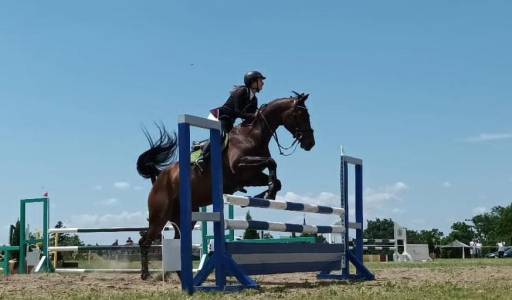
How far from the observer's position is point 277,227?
22.6ft

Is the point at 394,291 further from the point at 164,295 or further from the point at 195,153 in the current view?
the point at 195,153

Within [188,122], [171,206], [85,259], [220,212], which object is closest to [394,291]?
[220,212]

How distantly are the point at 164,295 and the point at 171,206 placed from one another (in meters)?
3.37

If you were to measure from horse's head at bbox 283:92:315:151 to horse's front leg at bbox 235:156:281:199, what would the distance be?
0.54 m

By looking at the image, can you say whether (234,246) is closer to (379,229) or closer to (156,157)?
(156,157)

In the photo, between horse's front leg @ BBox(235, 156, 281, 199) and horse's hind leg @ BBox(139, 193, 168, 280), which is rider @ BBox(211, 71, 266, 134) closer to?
horse's front leg @ BBox(235, 156, 281, 199)

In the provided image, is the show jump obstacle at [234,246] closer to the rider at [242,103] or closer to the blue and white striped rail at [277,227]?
the blue and white striped rail at [277,227]

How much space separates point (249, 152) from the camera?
743cm

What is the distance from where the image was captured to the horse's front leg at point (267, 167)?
7.16m

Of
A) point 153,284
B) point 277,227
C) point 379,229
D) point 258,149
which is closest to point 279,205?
point 277,227

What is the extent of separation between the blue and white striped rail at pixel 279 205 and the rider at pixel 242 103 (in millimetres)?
1151

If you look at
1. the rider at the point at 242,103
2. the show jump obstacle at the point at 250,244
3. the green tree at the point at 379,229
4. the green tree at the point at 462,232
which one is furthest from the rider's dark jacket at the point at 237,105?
the green tree at the point at 379,229

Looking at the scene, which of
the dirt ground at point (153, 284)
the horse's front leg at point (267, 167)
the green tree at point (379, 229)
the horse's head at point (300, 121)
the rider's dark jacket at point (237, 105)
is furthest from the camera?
the green tree at point (379, 229)

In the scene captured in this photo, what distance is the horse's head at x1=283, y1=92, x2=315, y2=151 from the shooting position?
7.57 m
